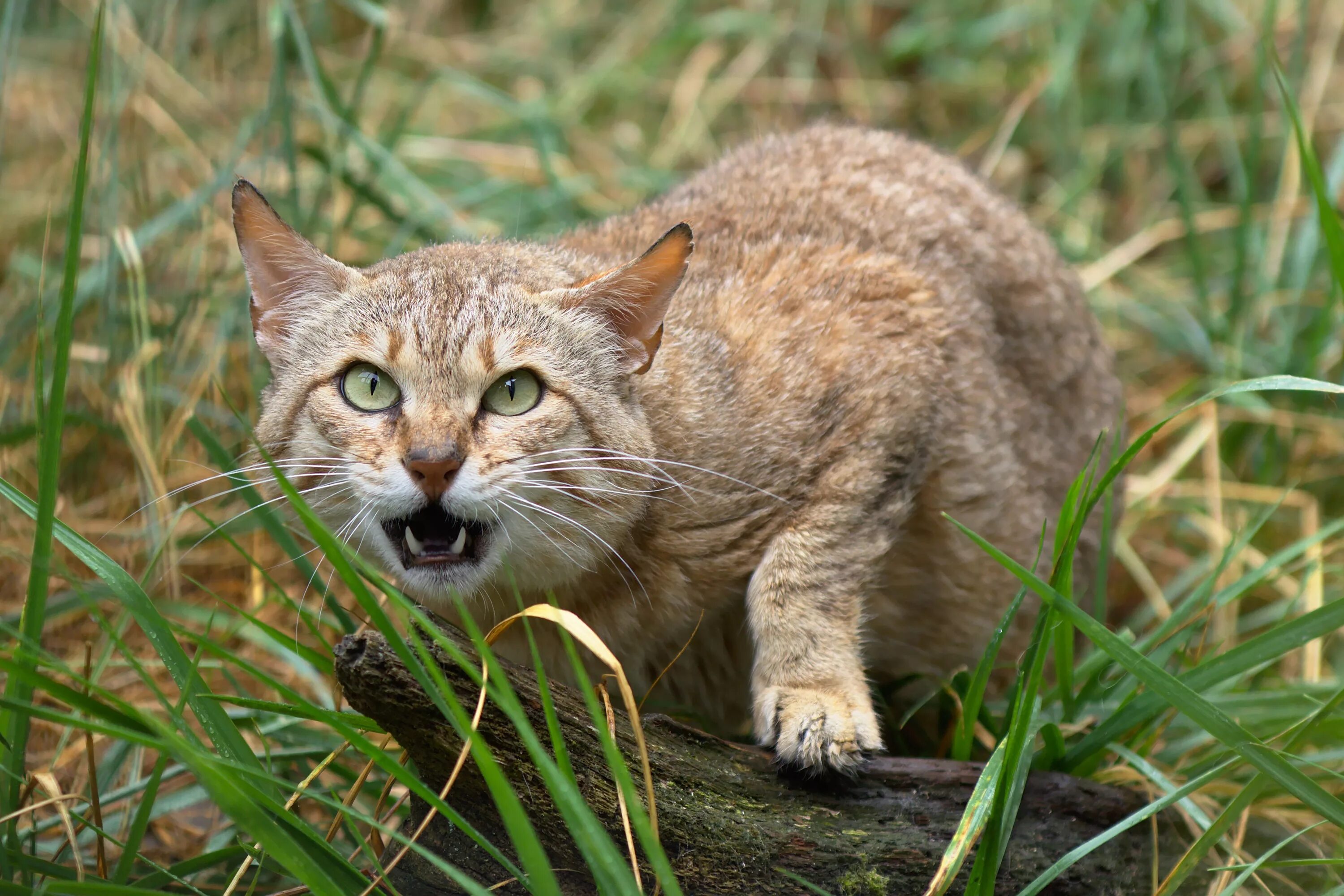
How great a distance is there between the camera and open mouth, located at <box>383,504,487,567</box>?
255 centimetres

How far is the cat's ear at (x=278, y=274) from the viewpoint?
9.21 feet

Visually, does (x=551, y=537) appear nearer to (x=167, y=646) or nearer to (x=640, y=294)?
(x=640, y=294)

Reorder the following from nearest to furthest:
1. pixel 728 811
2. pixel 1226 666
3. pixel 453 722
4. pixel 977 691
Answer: pixel 453 722 < pixel 728 811 < pixel 1226 666 < pixel 977 691

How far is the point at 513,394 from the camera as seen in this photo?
269 centimetres

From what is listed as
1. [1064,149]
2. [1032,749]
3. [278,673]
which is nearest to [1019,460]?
[1032,749]

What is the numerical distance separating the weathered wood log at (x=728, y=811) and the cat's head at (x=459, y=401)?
29cm

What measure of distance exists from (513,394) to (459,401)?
5.8 inches

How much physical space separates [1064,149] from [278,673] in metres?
4.41

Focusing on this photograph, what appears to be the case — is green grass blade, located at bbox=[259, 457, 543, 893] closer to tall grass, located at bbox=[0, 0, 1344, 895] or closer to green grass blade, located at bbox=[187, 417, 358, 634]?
tall grass, located at bbox=[0, 0, 1344, 895]

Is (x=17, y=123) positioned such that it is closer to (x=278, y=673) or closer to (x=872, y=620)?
(x=278, y=673)

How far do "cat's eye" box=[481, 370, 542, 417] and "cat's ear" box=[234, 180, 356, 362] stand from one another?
0.51 m

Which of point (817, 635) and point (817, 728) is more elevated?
point (817, 635)

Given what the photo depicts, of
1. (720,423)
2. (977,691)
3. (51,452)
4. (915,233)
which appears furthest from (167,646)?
(915,233)

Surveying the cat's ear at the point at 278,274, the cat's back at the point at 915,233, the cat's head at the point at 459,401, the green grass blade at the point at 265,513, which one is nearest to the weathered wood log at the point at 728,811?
the cat's head at the point at 459,401
